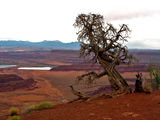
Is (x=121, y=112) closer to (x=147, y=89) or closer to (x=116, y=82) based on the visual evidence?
(x=116, y=82)

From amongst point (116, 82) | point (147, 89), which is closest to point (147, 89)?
point (147, 89)

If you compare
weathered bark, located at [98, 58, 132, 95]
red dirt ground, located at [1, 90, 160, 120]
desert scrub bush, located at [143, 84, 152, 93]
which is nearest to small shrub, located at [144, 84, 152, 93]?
desert scrub bush, located at [143, 84, 152, 93]

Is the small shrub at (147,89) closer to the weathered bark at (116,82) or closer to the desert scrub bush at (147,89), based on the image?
the desert scrub bush at (147,89)

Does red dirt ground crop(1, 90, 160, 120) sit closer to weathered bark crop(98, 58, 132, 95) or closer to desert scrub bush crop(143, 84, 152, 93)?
desert scrub bush crop(143, 84, 152, 93)

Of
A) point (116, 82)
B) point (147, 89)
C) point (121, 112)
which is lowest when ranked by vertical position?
point (121, 112)

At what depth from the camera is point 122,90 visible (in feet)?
40.4

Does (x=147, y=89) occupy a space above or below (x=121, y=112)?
above

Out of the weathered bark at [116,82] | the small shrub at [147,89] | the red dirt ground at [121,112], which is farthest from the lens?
the weathered bark at [116,82]

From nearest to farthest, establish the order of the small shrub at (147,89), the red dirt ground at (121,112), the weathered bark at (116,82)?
the red dirt ground at (121,112)
the small shrub at (147,89)
the weathered bark at (116,82)

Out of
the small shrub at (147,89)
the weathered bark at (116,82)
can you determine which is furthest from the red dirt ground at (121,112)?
the weathered bark at (116,82)

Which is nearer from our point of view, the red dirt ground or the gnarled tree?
the red dirt ground

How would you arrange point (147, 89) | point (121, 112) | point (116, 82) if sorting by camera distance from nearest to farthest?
1. point (121, 112)
2. point (147, 89)
3. point (116, 82)

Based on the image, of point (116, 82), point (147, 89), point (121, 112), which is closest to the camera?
point (121, 112)

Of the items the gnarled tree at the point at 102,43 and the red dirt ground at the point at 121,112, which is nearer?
the red dirt ground at the point at 121,112
